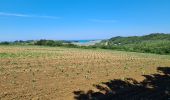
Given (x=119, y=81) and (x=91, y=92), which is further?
(x=119, y=81)

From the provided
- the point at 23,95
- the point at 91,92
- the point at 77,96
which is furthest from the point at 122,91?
the point at 23,95

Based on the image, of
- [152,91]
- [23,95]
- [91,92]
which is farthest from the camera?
[152,91]

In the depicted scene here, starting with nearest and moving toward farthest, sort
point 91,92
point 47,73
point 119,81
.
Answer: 1. point 91,92
2. point 119,81
3. point 47,73

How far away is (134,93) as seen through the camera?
12812 mm

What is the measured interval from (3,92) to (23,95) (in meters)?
0.86

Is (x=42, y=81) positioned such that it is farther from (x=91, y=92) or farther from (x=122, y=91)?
(x=122, y=91)

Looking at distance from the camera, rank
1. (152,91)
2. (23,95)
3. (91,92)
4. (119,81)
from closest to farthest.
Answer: (23,95) → (91,92) → (152,91) → (119,81)

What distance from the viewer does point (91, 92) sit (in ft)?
40.7

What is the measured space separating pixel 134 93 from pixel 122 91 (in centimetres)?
55

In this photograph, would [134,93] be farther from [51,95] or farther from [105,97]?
[51,95]

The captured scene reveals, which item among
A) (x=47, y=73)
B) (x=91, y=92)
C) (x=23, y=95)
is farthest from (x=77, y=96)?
(x=47, y=73)

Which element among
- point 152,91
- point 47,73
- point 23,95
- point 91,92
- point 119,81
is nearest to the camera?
point 23,95

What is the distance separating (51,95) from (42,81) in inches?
101

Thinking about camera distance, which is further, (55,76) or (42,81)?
(55,76)
